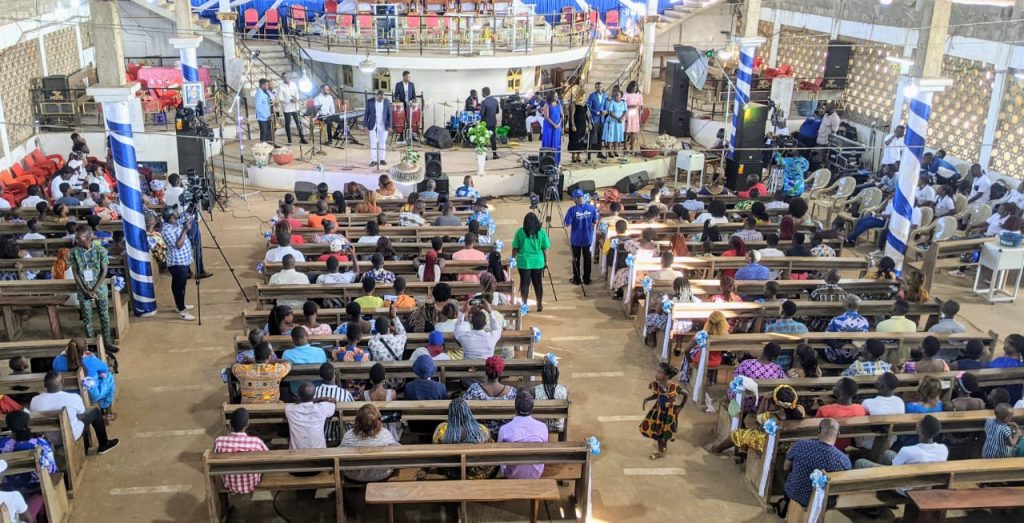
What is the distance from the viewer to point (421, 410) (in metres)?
7.64

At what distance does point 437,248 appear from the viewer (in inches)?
437

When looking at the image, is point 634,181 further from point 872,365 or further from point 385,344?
point 385,344

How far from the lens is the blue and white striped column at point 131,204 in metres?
10.9

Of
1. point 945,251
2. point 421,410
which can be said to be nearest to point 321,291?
point 421,410

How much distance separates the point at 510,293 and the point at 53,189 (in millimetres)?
8784

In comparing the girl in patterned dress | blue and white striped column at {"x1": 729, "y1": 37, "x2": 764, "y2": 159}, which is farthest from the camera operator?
blue and white striped column at {"x1": 729, "y1": 37, "x2": 764, "y2": 159}

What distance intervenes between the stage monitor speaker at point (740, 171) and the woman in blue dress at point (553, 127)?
12.0 ft

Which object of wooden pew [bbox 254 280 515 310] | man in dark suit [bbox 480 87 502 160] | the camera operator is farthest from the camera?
man in dark suit [bbox 480 87 502 160]

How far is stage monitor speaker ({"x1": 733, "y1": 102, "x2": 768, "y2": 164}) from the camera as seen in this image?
58.5 ft

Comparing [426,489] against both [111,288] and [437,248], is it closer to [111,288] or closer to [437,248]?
[437,248]

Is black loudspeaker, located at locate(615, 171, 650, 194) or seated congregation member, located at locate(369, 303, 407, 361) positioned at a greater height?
black loudspeaker, located at locate(615, 171, 650, 194)

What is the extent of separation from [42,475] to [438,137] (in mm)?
13402

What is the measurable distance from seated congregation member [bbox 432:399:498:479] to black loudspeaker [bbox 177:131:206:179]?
37.3 ft

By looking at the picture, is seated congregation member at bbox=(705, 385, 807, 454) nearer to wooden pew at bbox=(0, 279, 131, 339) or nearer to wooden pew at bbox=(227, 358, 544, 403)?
wooden pew at bbox=(227, 358, 544, 403)
